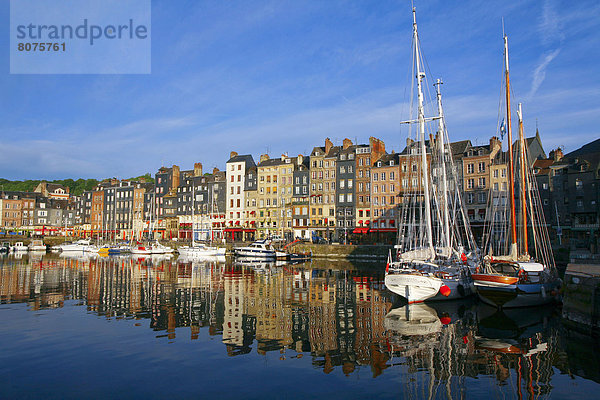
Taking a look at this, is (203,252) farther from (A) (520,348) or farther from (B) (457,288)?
(A) (520,348)

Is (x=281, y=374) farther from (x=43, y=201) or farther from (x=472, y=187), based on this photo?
(x=43, y=201)

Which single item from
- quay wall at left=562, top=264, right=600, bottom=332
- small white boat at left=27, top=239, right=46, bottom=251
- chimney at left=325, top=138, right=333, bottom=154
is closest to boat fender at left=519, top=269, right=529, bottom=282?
quay wall at left=562, top=264, right=600, bottom=332

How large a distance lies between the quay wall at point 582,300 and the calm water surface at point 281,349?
2.97 feet

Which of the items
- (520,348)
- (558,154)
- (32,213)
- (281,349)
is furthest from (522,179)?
(32,213)

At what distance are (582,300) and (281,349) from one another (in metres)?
13.8

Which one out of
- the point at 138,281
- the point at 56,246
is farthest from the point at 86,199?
the point at 138,281

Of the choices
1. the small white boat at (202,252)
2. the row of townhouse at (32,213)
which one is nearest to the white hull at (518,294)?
the small white boat at (202,252)

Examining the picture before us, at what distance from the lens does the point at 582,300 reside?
19625mm

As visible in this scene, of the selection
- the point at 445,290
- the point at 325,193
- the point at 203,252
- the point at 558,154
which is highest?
the point at 558,154

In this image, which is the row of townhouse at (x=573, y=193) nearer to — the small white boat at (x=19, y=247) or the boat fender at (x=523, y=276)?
the boat fender at (x=523, y=276)

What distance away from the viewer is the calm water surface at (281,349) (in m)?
12.1

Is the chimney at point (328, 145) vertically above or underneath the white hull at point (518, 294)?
above

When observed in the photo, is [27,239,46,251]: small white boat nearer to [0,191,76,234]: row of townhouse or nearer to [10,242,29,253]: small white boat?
[10,242,29,253]: small white boat

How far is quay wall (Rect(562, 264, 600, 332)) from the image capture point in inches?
734
